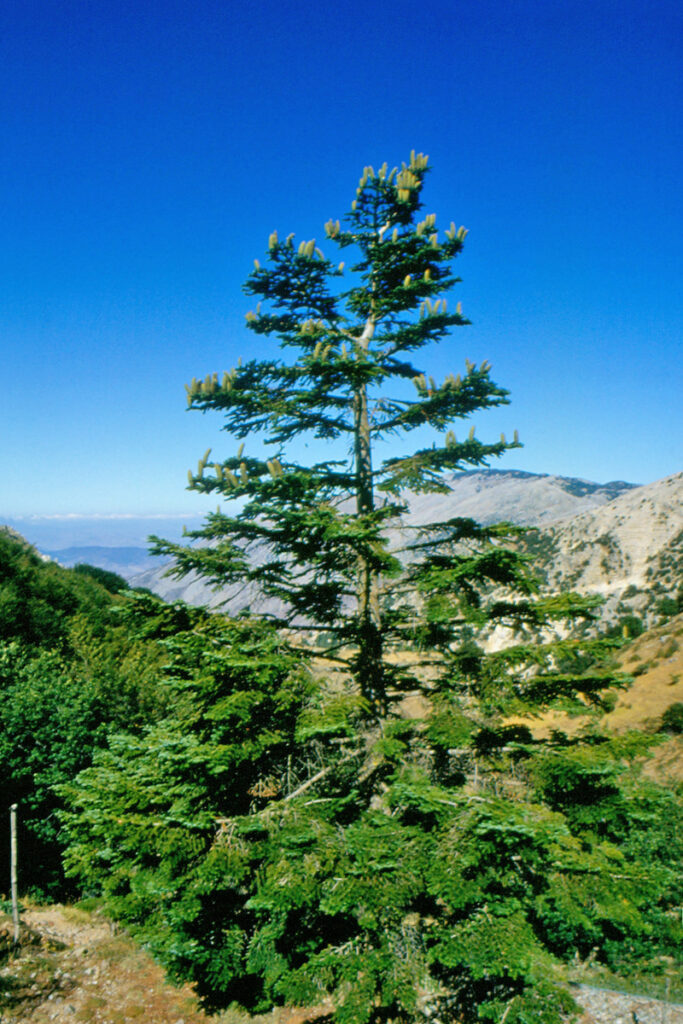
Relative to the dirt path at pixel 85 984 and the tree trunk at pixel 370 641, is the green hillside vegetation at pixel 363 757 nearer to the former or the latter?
the tree trunk at pixel 370 641

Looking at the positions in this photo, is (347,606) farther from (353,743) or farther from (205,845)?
(205,845)

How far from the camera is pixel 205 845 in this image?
20.3 feet

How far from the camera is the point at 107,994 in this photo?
10766 millimetres

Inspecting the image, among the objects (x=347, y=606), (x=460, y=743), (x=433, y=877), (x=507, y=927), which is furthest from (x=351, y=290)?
(x=507, y=927)

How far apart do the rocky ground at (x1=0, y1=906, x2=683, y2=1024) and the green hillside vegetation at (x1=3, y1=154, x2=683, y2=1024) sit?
16.2 feet

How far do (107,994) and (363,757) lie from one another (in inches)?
328

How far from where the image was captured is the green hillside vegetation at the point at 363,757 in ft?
18.3

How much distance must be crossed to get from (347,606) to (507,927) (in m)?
5.10

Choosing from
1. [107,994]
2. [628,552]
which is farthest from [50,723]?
[628,552]

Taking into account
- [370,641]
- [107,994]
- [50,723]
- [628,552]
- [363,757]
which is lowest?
[107,994]

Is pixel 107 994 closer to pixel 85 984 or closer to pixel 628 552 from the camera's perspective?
pixel 85 984

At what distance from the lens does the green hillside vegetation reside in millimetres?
5586

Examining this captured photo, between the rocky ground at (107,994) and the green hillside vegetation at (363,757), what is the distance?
4926 mm

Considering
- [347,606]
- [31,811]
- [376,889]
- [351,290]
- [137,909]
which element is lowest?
[31,811]
